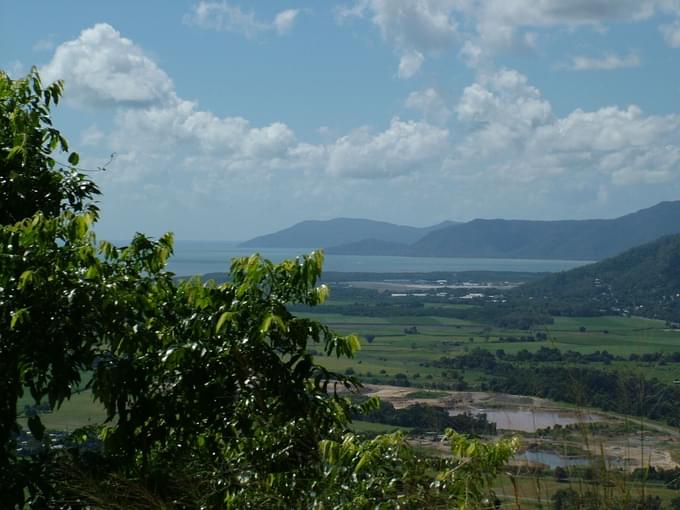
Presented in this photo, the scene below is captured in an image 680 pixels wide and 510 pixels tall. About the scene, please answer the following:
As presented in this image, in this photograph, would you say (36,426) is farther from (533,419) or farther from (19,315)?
(533,419)

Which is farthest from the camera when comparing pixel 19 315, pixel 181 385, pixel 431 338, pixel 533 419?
pixel 431 338

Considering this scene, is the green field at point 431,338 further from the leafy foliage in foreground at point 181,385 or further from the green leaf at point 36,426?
the green leaf at point 36,426

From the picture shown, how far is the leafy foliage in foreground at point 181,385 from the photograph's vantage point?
3809mm

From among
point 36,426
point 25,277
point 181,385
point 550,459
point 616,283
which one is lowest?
point 616,283

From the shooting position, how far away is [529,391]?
571 centimetres

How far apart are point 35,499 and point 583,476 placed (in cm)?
274

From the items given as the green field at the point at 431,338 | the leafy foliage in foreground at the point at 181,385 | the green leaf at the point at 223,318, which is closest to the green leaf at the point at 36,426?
the leafy foliage in foreground at the point at 181,385

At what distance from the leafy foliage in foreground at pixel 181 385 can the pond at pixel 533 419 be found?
40 centimetres

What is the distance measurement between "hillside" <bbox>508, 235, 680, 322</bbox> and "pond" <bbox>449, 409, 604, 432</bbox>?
32.0 m

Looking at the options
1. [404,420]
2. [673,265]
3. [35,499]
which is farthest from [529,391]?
[673,265]

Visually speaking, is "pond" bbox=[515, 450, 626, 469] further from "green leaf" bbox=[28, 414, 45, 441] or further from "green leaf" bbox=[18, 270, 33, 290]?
"green leaf" bbox=[18, 270, 33, 290]

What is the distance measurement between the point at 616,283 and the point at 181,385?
6120 centimetres

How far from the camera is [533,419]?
4.55m

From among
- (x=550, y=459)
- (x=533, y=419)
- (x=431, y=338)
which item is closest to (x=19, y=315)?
(x=550, y=459)
